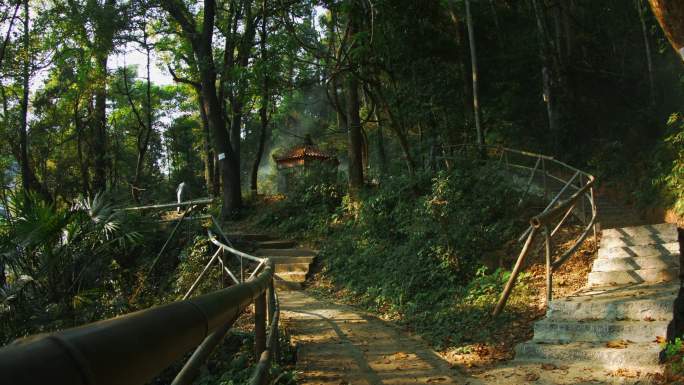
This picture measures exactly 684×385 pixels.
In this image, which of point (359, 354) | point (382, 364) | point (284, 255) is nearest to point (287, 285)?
point (284, 255)

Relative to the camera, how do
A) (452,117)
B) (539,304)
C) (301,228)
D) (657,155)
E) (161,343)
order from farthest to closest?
(452,117)
(301,228)
(657,155)
(539,304)
(161,343)

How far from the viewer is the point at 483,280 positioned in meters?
8.33

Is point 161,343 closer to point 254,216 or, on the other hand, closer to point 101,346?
point 101,346

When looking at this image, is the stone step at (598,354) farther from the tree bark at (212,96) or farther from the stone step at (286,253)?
the tree bark at (212,96)

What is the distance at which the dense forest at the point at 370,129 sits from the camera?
8.17 m

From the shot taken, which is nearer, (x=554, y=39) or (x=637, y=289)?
(x=637, y=289)

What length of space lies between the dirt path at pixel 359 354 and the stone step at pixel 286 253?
4985 millimetres

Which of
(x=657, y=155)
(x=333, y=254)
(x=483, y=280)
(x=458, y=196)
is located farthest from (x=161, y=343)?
(x=657, y=155)

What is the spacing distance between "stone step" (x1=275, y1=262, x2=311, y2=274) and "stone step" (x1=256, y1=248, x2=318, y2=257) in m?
0.68

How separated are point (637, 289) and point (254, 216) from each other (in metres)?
13.7

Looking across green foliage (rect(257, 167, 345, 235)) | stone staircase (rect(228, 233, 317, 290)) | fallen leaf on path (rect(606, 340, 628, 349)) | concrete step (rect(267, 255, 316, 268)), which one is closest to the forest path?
fallen leaf on path (rect(606, 340, 628, 349))

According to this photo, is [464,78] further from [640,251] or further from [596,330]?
[596,330]

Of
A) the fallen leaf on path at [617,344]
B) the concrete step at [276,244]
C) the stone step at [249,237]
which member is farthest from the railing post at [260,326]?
the stone step at [249,237]

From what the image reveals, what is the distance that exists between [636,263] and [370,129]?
61.2ft
